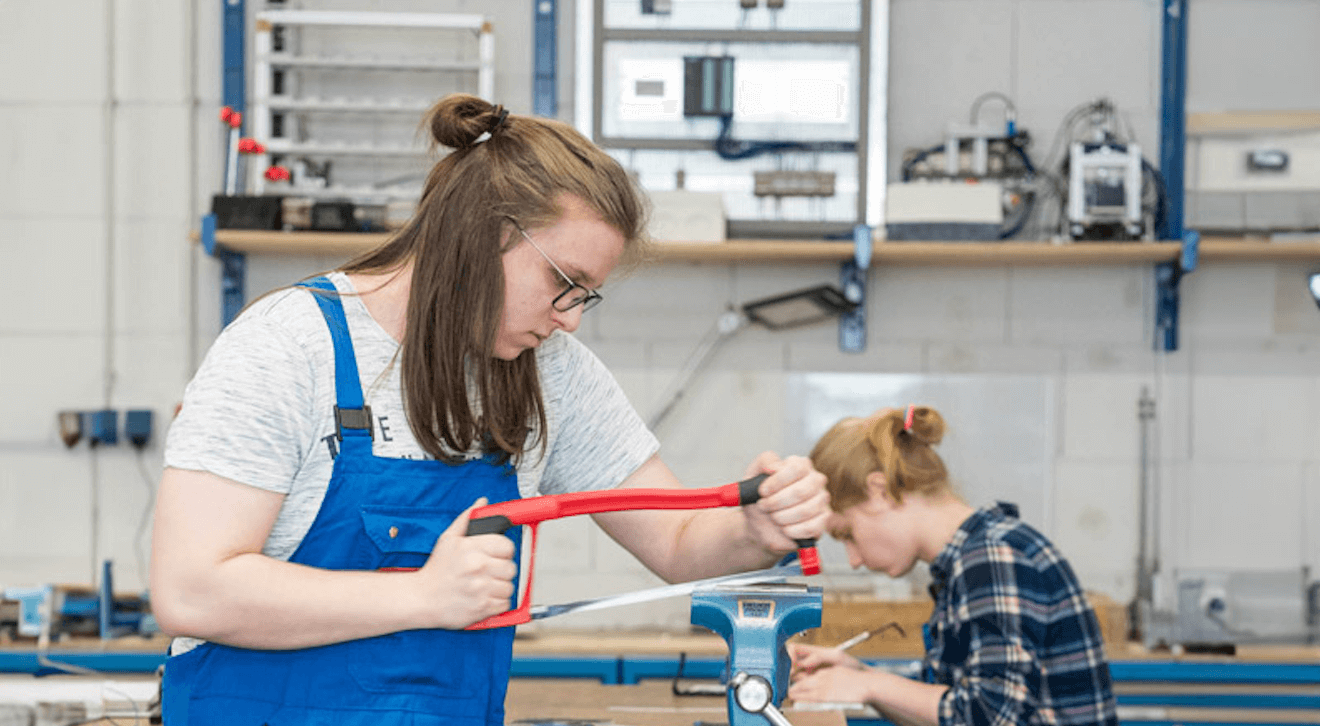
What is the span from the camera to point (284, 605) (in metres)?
1.07

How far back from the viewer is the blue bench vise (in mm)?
1069

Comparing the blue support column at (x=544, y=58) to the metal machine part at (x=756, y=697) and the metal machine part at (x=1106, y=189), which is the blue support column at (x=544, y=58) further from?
the metal machine part at (x=756, y=697)

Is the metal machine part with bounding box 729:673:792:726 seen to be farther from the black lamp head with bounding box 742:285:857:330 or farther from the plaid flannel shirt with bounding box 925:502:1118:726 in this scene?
the black lamp head with bounding box 742:285:857:330

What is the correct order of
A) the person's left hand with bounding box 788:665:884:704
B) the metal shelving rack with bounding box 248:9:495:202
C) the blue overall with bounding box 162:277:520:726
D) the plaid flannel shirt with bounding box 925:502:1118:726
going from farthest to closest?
the metal shelving rack with bounding box 248:9:495:202 → the person's left hand with bounding box 788:665:884:704 → the plaid flannel shirt with bounding box 925:502:1118:726 → the blue overall with bounding box 162:277:520:726

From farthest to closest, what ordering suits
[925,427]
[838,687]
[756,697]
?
[925,427] → [838,687] → [756,697]

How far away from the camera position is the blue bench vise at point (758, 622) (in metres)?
1.07

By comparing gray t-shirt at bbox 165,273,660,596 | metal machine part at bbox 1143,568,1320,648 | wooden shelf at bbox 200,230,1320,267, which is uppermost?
wooden shelf at bbox 200,230,1320,267

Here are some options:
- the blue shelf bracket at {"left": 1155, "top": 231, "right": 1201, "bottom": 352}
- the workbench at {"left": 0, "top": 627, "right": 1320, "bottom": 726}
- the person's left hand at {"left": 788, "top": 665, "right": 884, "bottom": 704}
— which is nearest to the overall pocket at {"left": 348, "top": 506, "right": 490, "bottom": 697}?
the person's left hand at {"left": 788, "top": 665, "right": 884, "bottom": 704}

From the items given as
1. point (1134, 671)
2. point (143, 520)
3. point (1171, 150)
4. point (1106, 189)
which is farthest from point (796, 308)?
point (143, 520)

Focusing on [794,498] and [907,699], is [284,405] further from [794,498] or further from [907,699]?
[907,699]

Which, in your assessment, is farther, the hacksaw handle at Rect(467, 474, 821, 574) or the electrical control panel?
the electrical control panel

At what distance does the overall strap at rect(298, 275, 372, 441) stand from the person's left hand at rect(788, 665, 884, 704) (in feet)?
3.10

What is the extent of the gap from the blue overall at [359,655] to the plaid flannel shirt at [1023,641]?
84 centimetres

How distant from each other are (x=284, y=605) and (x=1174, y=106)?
2.98 meters
